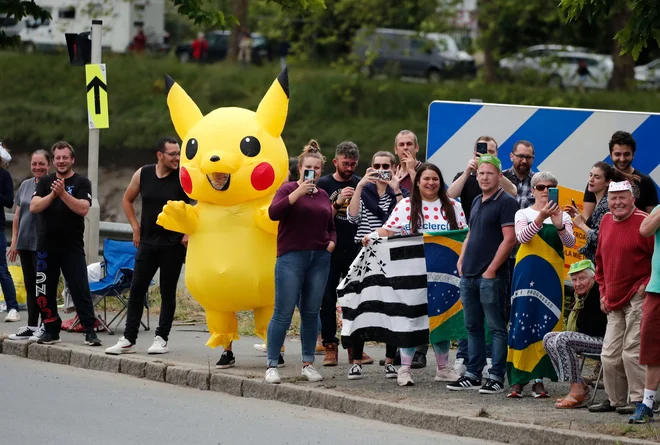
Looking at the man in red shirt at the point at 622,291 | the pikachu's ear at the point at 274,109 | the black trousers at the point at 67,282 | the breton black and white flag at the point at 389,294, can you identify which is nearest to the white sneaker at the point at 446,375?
the breton black and white flag at the point at 389,294

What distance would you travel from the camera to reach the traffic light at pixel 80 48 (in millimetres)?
14344

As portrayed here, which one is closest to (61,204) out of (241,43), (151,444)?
(151,444)

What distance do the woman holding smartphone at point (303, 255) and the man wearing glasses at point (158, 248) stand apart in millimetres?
1581

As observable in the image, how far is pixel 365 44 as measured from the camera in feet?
121

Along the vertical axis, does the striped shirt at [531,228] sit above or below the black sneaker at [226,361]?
above

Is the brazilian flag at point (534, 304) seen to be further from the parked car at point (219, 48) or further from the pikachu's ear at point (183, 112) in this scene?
the parked car at point (219, 48)

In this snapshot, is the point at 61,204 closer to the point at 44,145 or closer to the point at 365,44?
the point at 365,44

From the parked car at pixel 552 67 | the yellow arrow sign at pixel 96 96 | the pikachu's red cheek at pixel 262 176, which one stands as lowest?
the pikachu's red cheek at pixel 262 176

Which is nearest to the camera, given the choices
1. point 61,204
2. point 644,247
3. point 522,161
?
point 644,247

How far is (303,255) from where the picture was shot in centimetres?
1057

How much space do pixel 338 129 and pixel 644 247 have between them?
29440mm

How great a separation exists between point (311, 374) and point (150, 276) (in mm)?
2307

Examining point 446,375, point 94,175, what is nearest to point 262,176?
point 446,375

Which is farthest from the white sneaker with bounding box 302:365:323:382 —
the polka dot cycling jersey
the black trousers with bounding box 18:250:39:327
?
the black trousers with bounding box 18:250:39:327
